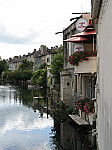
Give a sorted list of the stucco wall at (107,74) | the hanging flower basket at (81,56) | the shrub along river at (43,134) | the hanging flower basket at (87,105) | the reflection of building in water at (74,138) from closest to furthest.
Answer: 1. the stucco wall at (107,74)
2. the reflection of building in water at (74,138)
3. the shrub along river at (43,134)
4. the hanging flower basket at (81,56)
5. the hanging flower basket at (87,105)

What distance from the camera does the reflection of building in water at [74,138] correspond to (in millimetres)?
13320

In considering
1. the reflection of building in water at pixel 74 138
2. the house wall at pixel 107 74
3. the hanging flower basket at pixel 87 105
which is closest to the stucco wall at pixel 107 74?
the house wall at pixel 107 74

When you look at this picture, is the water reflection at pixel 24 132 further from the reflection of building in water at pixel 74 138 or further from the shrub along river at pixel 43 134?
the reflection of building in water at pixel 74 138

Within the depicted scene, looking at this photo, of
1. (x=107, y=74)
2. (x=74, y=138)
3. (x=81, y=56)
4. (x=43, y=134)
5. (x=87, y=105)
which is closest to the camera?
(x=107, y=74)

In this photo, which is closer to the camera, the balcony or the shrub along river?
the shrub along river

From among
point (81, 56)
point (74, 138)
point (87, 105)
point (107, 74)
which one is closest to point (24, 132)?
point (74, 138)

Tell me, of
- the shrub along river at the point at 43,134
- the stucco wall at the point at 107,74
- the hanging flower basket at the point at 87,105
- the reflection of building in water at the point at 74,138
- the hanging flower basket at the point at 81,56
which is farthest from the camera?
the hanging flower basket at the point at 87,105

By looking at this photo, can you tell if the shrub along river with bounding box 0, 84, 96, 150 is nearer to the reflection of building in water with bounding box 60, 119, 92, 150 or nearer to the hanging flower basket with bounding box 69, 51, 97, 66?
the reflection of building in water with bounding box 60, 119, 92, 150

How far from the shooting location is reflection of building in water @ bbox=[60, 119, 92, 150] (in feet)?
43.7

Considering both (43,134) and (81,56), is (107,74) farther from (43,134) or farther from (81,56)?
(43,134)

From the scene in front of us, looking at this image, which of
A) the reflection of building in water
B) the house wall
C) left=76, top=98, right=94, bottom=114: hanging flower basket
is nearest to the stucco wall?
the house wall

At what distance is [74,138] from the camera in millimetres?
14828

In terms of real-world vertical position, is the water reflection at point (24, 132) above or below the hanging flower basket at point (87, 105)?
below

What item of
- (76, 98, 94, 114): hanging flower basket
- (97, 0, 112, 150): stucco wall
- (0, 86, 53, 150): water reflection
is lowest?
(0, 86, 53, 150): water reflection
